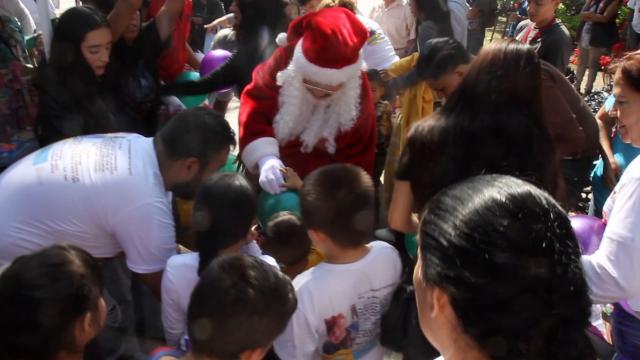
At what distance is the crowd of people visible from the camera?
1009 millimetres

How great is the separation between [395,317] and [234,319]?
0.65 m

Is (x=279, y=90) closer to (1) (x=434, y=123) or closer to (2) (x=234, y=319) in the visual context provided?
(1) (x=434, y=123)

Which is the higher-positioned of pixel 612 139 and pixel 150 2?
pixel 150 2

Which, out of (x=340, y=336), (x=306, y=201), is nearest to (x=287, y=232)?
(x=306, y=201)

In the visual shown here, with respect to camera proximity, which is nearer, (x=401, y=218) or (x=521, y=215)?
(x=521, y=215)

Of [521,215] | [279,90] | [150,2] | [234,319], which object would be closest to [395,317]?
[234,319]

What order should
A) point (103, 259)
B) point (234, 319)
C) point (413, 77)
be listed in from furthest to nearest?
1. point (413, 77)
2. point (103, 259)
3. point (234, 319)

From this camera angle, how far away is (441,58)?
2957 mm

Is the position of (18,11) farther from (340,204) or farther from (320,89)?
(340,204)

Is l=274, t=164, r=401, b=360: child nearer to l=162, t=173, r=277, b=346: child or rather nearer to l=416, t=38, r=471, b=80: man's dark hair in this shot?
l=162, t=173, r=277, b=346: child

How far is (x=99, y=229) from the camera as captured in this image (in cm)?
217

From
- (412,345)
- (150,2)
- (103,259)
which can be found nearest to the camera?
(412,345)

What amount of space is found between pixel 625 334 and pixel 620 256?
19.5 inches

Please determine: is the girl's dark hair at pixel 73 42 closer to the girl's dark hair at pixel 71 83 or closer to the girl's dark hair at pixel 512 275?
the girl's dark hair at pixel 71 83
